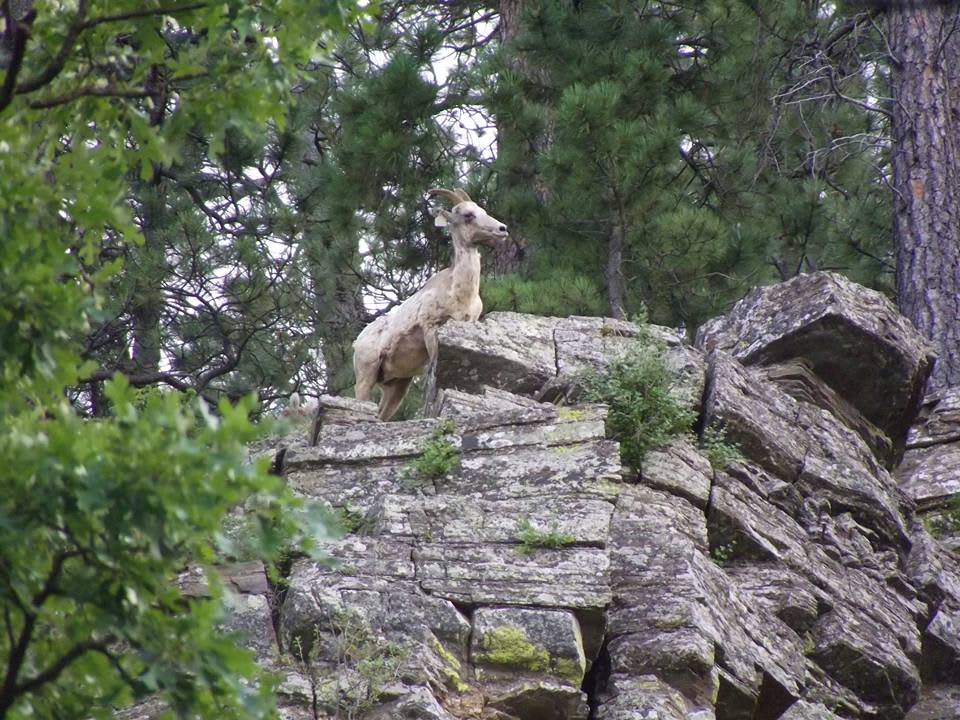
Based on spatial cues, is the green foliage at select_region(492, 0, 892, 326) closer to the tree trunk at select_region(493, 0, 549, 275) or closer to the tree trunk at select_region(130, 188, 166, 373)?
the tree trunk at select_region(493, 0, 549, 275)

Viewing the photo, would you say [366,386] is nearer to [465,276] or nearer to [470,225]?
[465,276]

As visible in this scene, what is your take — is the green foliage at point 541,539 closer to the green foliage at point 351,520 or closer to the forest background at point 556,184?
the green foliage at point 351,520

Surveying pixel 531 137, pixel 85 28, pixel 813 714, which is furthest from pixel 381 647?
pixel 531 137

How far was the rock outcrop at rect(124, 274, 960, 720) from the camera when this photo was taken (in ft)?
20.7

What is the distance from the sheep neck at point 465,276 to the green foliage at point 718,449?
2.42 m

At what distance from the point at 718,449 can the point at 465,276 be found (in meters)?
2.75

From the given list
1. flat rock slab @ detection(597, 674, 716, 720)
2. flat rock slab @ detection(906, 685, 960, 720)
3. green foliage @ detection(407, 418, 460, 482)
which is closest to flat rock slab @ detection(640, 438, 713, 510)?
green foliage @ detection(407, 418, 460, 482)

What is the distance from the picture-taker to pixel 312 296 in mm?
16672

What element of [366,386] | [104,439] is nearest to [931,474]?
[366,386]

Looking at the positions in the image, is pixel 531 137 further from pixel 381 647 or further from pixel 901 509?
pixel 381 647

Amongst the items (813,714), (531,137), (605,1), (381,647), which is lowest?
(813,714)

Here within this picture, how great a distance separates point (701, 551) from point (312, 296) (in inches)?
378

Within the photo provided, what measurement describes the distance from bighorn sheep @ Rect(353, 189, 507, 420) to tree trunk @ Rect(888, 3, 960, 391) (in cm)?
477

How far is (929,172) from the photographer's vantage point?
14531 mm
